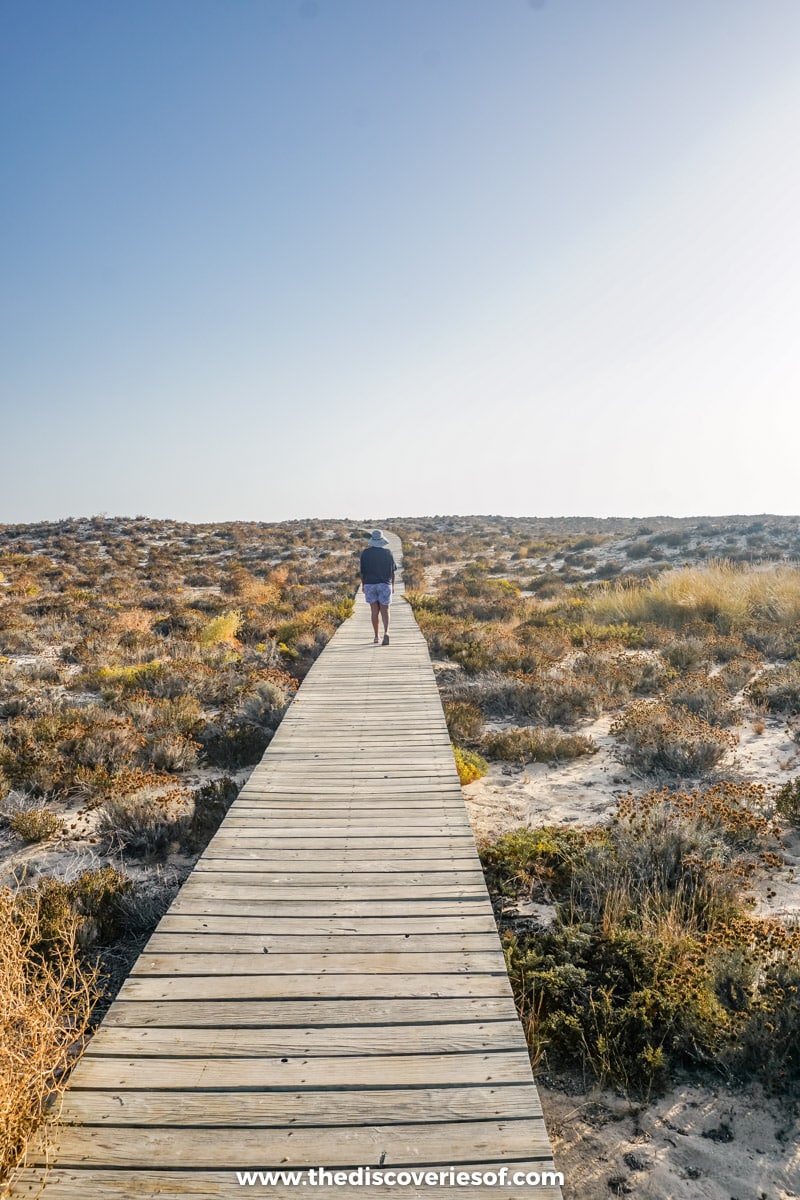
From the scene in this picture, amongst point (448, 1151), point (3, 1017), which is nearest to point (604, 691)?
point (448, 1151)

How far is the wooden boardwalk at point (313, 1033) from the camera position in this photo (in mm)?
2342

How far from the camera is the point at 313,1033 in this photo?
294 centimetres

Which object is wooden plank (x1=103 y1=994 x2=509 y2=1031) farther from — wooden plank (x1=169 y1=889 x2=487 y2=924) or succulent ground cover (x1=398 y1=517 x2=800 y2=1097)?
wooden plank (x1=169 y1=889 x2=487 y2=924)

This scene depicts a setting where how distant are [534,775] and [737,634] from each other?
22.9 feet

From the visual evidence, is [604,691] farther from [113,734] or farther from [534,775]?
[113,734]

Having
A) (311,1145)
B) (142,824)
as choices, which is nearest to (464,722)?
(142,824)

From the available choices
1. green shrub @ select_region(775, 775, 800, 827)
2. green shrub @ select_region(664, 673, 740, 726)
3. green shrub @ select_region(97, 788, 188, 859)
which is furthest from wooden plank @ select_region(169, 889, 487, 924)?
green shrub @ select_region(664, 673, 740, 726)

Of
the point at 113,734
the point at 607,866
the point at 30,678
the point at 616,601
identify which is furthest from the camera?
the point at 616,601

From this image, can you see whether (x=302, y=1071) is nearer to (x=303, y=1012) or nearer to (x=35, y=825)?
(x=303, y=1012)

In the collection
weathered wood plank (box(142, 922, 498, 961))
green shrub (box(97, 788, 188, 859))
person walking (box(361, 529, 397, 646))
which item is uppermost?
person walking (box(361, 529, 397, 646))

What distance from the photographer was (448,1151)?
2.36 metres

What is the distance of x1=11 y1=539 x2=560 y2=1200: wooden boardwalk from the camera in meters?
2.34

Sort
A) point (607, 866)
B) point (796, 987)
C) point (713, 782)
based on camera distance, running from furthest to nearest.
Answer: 1. point (713, 782)
2. point (607, 866)
3. point (796, 987)

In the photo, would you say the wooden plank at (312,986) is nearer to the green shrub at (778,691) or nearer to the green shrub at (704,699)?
the green shrub at (704,699)
